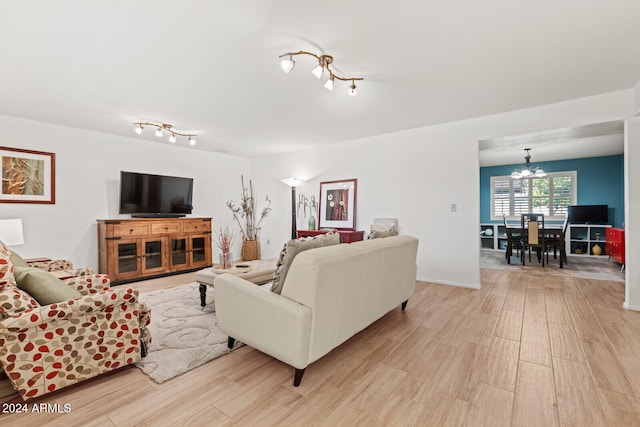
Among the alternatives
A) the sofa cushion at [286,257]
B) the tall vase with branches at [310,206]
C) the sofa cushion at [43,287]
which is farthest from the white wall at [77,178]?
the sofa cushion at [286,257]

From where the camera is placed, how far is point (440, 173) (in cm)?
438

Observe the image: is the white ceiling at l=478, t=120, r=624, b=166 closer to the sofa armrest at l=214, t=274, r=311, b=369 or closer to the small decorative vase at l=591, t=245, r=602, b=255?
the small decorative vase at l=591, t=245, r=602, b=255

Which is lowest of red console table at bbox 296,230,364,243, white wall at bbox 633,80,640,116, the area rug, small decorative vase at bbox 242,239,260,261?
the area rug

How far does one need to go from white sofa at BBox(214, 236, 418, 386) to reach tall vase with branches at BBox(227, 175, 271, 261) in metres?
4.48

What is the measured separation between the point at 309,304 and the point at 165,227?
411 cm

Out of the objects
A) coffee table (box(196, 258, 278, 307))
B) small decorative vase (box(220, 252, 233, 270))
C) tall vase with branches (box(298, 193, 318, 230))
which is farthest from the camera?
tall vase with branches (box(298, 193, 318, 230))

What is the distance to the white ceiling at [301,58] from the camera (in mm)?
1873

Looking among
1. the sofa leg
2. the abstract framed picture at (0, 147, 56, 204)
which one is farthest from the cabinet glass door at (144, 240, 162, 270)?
the sofa leg

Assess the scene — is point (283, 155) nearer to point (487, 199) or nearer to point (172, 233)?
point (172, 233)

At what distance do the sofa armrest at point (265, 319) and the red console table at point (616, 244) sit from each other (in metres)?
6.15

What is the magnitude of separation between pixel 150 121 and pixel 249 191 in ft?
9.99

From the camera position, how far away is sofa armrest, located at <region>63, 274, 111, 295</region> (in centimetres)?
232

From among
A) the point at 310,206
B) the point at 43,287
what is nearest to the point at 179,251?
the point at 310,206

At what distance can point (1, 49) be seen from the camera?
2.27m
